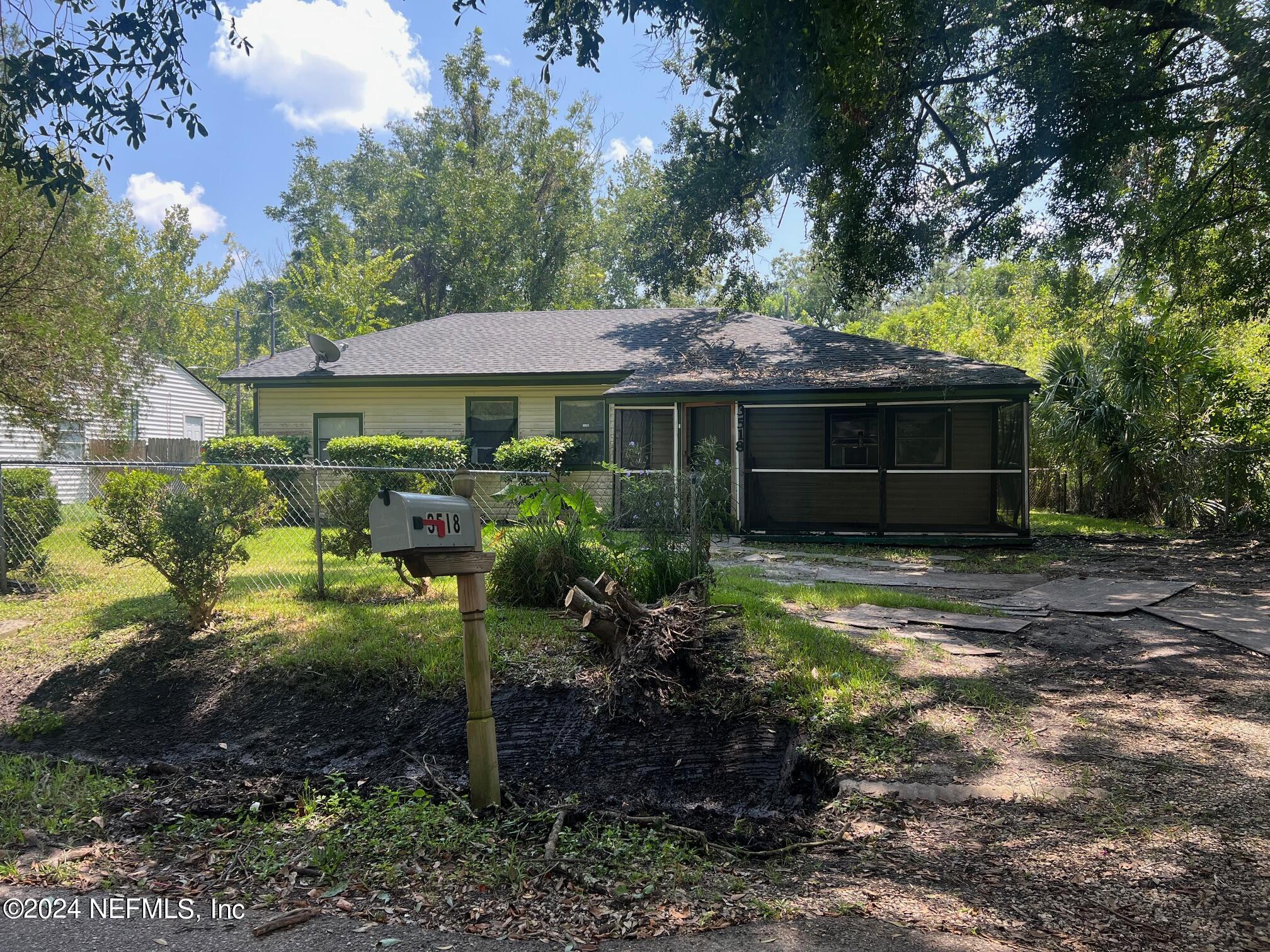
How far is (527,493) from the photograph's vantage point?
748 cm

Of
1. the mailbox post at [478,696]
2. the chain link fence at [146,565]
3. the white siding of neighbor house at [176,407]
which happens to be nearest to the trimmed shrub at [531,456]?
the chain link fence at [146,565]

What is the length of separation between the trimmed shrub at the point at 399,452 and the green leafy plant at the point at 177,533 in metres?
7.42

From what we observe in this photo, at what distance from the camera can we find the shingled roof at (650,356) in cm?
1370

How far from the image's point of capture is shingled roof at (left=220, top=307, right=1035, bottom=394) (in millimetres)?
13695

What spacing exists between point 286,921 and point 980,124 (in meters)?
13.8

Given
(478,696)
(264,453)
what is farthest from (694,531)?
(264,453)

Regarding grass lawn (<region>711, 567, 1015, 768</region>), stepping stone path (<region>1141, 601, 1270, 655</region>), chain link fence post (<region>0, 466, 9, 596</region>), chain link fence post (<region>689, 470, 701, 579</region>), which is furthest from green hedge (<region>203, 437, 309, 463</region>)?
stepping stone path (<region>1141, 601, 1270, 655</region>)

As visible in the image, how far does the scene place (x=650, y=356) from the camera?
54.3 feet

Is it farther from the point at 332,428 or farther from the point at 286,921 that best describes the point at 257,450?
the point at 286,921

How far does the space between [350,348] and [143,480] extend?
1252cm

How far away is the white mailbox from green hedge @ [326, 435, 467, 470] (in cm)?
1093

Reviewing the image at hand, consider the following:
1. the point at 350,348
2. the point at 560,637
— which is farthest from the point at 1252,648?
the point at 350,348

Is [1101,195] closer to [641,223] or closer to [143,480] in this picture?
[641,223]

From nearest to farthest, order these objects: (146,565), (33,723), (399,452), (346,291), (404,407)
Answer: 1. (33,723)
2. (146,565)
3. (399,452)
4. (404,407)
5. (346,291)
